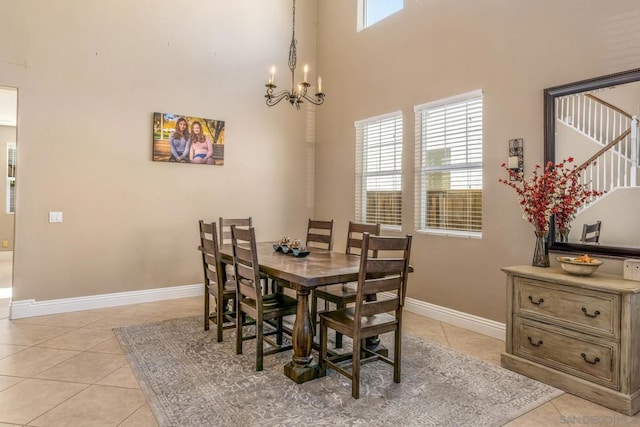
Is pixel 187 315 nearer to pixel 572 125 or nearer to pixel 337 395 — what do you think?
pixel 337 395

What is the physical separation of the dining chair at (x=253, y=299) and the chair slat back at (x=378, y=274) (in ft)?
2.46

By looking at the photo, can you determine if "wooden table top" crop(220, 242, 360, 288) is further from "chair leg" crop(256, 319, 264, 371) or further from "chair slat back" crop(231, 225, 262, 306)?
"chair leg" crop(256, 319, 264, 371)

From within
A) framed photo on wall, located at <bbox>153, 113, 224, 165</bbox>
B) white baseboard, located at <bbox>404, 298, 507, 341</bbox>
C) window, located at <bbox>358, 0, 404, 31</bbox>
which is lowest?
white baseboard, located at <bbox>404, 298, 507, 341</bbox>

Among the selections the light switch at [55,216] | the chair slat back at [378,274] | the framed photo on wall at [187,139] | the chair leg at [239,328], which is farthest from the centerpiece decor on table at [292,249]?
the light switch at [55,216]

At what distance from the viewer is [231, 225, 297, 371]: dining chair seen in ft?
9.29

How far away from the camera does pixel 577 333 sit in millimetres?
2551

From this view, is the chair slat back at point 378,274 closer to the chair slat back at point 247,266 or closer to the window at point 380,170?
the chair slat back at point 247,266

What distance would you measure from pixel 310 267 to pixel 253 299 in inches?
20.9

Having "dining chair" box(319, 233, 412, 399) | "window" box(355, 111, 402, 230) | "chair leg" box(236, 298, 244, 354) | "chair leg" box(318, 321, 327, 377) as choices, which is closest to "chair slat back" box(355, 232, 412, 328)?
"dining chair" box(319, 233, 412, 399)

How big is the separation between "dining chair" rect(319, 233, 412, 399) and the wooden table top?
0.67 feet

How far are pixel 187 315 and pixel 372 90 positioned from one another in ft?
11.9

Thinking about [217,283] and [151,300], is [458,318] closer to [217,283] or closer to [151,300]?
[217,283]

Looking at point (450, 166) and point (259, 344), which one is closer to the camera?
point (259, 344)

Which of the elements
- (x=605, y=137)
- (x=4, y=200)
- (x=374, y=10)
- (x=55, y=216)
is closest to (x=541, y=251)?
(x=605, y=137)
